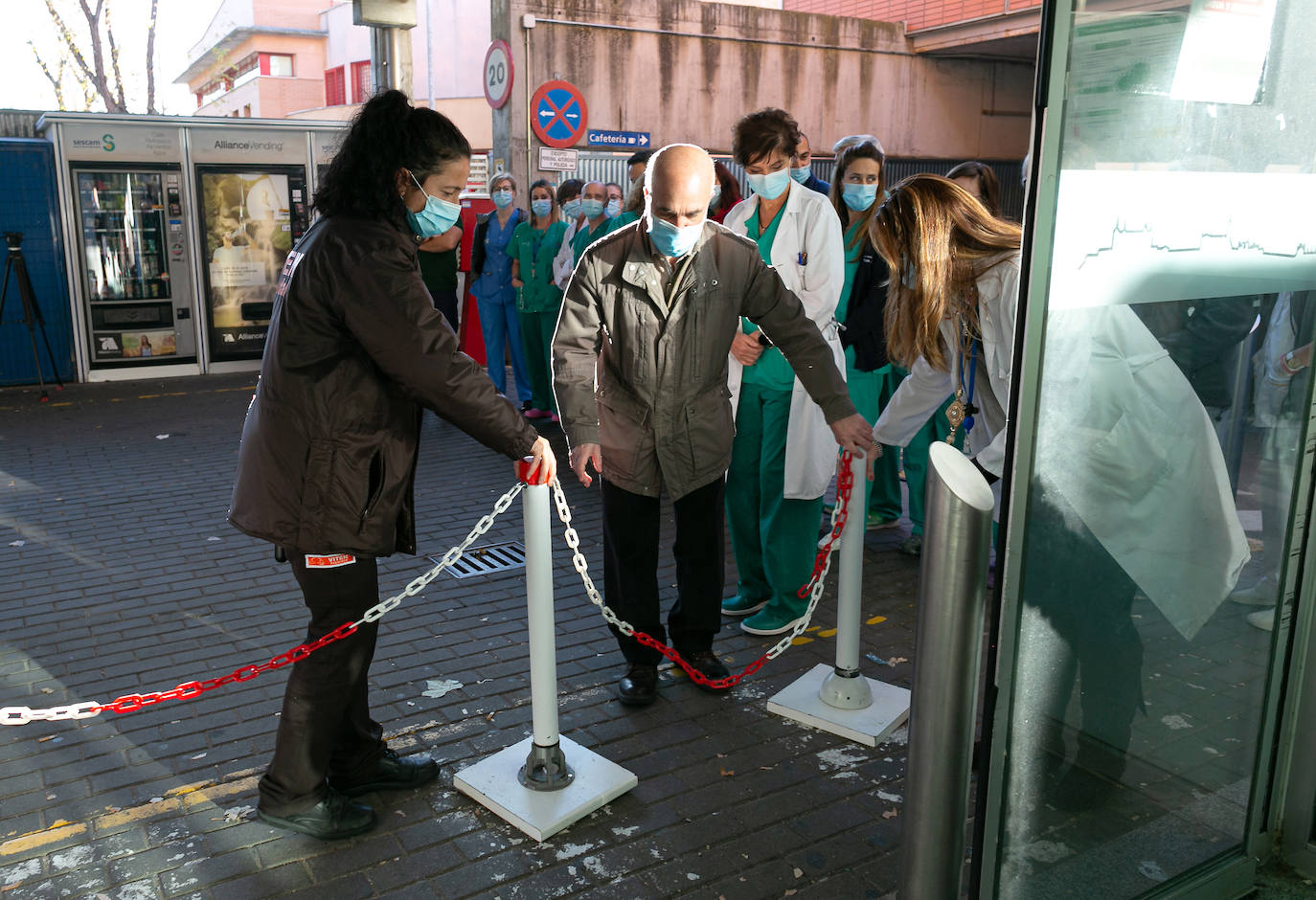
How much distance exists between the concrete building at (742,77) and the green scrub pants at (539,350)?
19.4 ft

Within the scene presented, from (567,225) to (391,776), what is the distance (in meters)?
7.01

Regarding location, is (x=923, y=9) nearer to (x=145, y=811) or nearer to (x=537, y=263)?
(x=537, y=263)

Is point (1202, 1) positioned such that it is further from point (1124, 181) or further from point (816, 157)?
point (816, 157)

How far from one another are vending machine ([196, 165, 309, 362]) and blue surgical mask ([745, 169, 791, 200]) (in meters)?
8.99

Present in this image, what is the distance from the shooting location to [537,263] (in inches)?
382

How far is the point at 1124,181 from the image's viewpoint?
2145 millimetres

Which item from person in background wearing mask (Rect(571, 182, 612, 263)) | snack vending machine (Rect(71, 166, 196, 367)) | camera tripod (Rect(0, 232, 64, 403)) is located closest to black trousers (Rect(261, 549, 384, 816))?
Answer: person in background wearing mask (Rect(571, 182, 612, 263))

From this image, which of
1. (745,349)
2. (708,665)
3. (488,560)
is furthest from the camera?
(488,560)

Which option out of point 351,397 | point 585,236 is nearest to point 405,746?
point 351,397

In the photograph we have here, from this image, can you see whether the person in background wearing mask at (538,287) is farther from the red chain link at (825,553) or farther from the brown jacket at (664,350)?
the red chain link at (825,553)

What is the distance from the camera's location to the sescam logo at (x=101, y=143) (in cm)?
1162

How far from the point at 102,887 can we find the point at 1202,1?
3.60 meters

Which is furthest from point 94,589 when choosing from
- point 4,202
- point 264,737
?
point 4,202

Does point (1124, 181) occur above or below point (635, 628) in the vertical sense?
above
